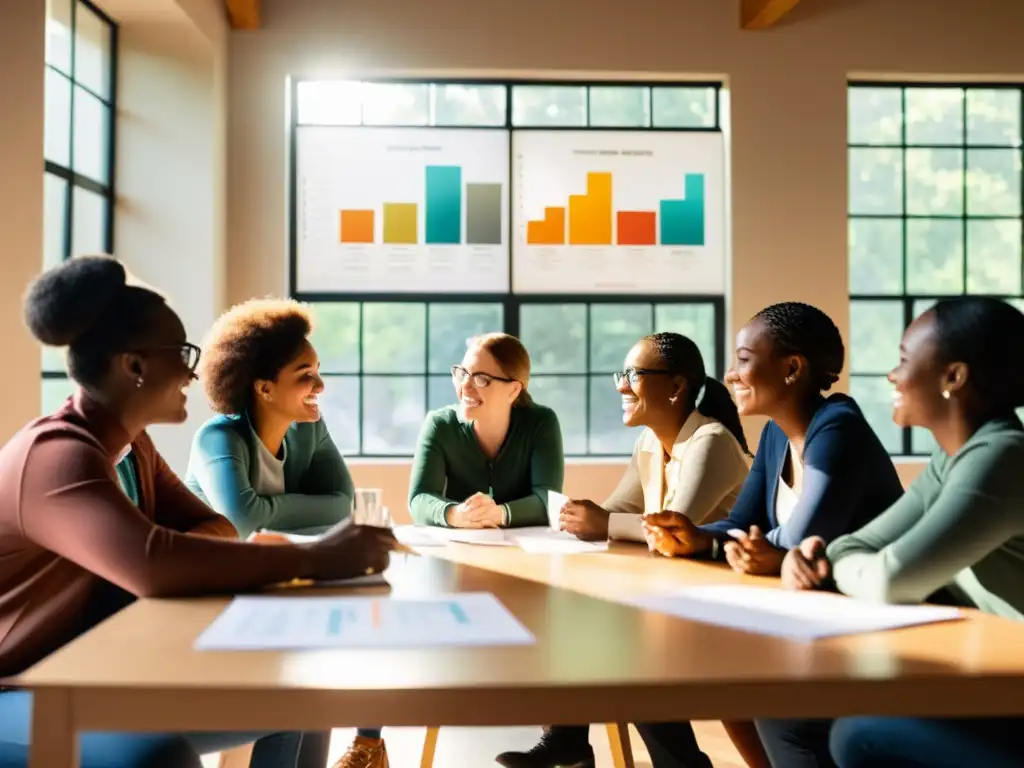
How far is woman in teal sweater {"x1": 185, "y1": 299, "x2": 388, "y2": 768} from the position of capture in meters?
2.57

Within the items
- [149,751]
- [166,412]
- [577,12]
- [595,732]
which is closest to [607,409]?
[577,12]

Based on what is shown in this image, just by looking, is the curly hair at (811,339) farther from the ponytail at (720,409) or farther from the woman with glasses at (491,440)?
the woman with glasses at (491,440)

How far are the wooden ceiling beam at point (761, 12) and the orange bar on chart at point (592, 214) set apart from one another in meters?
1.10

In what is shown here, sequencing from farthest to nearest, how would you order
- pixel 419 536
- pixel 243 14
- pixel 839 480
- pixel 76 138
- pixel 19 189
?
pixel 243 14, pixel 76 138, pixel 19 189, pixel 419 536, pixel 839 480

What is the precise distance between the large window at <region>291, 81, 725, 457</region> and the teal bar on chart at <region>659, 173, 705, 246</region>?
296 millimetres

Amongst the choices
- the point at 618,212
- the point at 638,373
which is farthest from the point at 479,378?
the point at 618,212

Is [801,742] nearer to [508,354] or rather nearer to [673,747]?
[673,747]

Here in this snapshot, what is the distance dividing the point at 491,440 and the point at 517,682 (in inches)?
87.7

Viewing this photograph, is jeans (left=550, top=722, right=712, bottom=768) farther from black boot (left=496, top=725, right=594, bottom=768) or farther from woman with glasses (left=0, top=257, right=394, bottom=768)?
woman with glasses (left=0, top=257, right=394, bottom=768)

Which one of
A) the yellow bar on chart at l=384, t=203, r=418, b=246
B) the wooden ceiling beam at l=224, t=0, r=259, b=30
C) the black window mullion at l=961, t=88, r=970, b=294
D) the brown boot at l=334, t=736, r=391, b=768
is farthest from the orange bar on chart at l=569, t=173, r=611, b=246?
the brown boot at l=334, t=736, r=391, b=768

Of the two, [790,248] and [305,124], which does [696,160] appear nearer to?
[790,248]

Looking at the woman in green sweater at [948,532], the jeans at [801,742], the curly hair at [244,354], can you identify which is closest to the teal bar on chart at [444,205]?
the curly hair at [244,354]

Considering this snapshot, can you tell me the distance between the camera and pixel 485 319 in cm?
596

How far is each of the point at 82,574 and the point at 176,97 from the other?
4.32 meters
